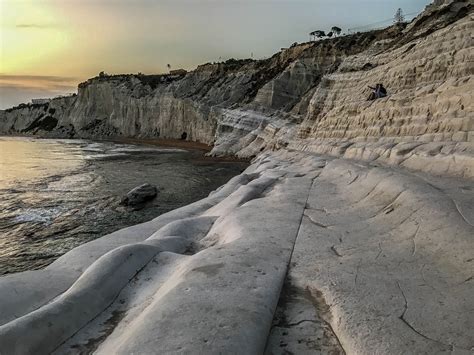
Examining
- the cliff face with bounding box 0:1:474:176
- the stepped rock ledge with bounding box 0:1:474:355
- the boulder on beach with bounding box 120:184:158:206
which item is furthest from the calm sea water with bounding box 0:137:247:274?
the cliff face with bounding box 0:1:474:176

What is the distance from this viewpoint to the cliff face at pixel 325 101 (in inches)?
450

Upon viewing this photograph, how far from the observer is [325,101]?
26.0 m

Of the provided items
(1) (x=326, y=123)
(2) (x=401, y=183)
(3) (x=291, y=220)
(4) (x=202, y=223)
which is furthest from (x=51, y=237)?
(1) (x=326, y=123)

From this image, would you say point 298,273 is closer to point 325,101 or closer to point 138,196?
point 138,196

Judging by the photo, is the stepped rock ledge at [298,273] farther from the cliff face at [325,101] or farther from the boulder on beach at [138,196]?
the boulder on beach at [138,196]

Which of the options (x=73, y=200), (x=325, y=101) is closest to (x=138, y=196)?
(x=73, y=200)

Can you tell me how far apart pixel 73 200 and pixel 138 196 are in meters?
2.89

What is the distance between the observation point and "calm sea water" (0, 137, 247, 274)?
1130 centimetres

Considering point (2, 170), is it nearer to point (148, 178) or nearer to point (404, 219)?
point (148, 178)

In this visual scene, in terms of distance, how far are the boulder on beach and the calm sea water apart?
32cm

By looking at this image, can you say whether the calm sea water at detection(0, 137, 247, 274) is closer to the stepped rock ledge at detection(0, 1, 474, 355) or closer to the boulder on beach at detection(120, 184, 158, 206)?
the boulder on beach at detection(120, 184, 158, 206)

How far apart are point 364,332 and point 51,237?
10695 millimetres

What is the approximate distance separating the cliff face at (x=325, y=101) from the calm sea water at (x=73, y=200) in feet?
20.4

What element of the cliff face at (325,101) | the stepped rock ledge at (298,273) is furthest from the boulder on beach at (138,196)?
the cliff face at (325,101)
